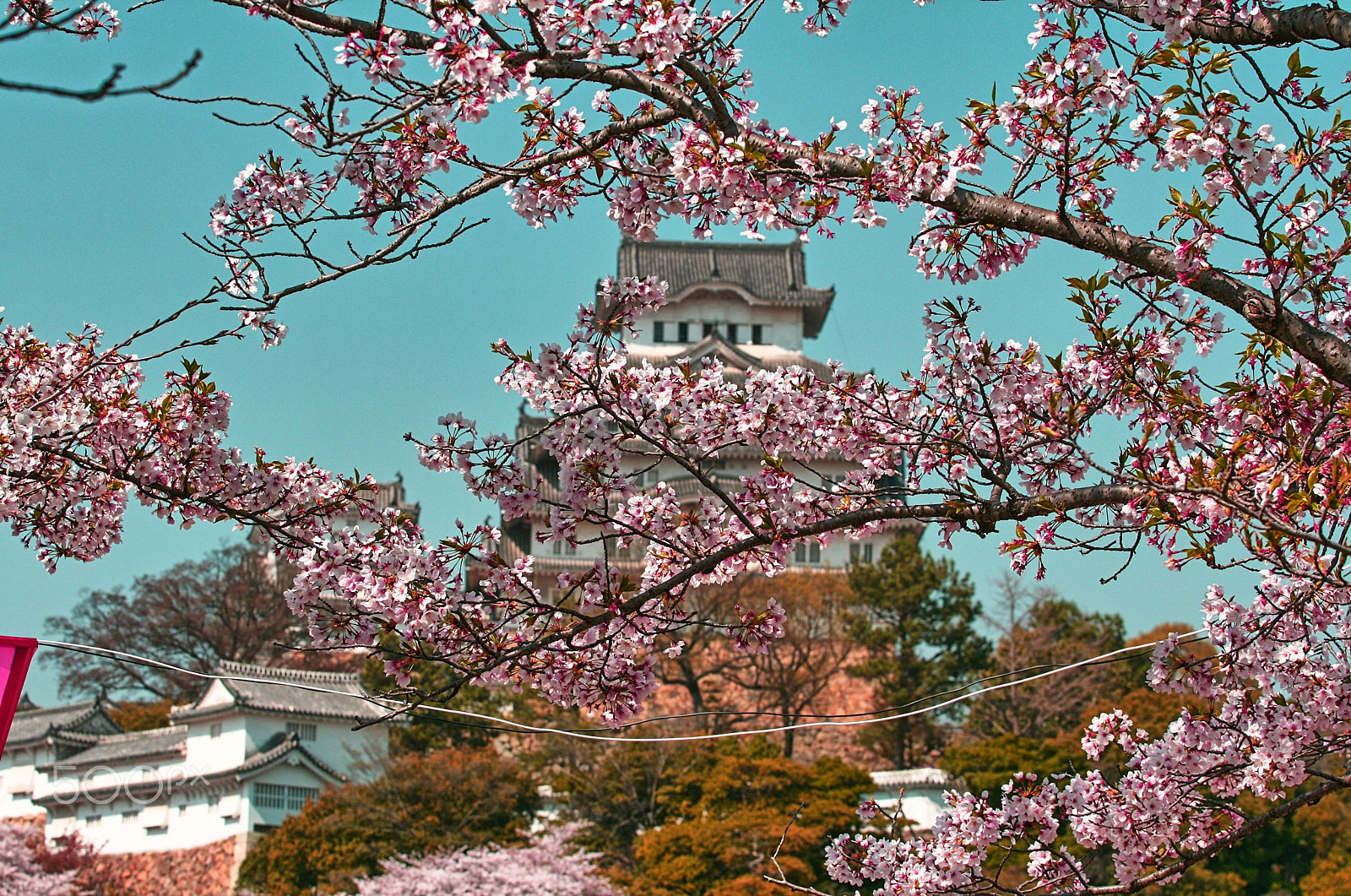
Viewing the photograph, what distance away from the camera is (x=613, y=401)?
4.01m

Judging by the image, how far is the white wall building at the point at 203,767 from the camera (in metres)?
25.1

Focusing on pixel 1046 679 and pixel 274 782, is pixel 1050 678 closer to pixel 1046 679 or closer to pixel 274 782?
pixel 1046 679

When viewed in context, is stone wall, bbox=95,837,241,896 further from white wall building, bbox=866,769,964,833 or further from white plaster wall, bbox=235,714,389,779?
white wall building, bbox=866,769,964,833

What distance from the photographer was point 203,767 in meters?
26.1

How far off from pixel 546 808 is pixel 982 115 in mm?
19696

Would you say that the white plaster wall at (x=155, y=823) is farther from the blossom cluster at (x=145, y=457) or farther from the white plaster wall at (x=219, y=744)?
the blossom cluster at (x=145, y=457)

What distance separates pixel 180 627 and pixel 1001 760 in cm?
2423

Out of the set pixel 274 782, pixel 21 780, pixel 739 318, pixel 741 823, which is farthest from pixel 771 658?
pixel 21 780

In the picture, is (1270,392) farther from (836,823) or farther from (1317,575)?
(836,823)

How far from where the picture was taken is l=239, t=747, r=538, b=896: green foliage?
2002 cm

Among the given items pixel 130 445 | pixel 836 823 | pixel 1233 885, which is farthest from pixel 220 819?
pixel 130 445
